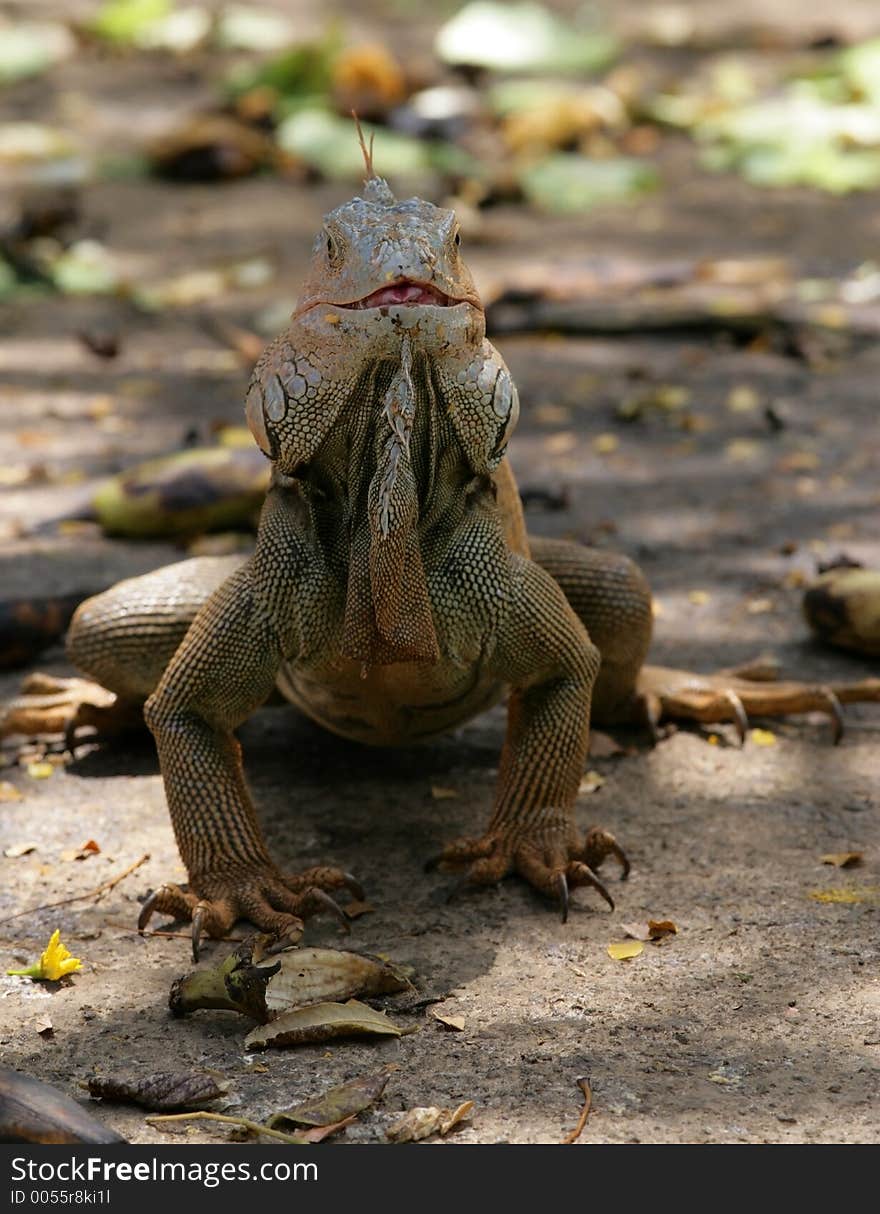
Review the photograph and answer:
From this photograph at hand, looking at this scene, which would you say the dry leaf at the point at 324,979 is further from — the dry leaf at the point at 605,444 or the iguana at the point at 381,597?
the dry leaf at the point at 605,444

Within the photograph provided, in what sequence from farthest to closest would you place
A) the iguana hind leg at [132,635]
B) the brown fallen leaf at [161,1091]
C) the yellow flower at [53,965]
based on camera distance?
the iguana hind leg at [132,635], the yellow flower at [53,965], the brown fallen leaf at [161,1091]

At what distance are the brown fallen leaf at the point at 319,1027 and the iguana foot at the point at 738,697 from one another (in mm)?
1983

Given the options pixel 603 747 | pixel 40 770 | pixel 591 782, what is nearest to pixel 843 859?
pixel 591 782

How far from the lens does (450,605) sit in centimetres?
441

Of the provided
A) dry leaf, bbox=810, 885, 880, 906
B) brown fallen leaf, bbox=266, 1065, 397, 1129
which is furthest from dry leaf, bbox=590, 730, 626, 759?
brown fallen leaf, bbox=266, 1065, 397, 1129

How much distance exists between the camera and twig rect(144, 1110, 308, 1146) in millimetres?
3362

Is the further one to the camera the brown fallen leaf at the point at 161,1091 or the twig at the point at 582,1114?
the brown fallen leaf at the point at 161,1091

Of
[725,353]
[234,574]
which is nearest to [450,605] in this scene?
[234,574]

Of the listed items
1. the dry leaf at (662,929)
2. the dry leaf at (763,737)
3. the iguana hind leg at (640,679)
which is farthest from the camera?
the dry leaf at (763,737)

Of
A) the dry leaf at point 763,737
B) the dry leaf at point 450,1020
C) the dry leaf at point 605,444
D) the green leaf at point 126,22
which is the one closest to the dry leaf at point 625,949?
the dry leaf at point 450,1020

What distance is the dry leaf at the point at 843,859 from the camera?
15.3 ft

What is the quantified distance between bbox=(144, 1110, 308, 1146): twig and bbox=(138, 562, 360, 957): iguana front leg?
0.94 meters

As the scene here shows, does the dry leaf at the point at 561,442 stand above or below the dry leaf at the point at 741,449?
above

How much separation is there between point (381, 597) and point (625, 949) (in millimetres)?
1057
